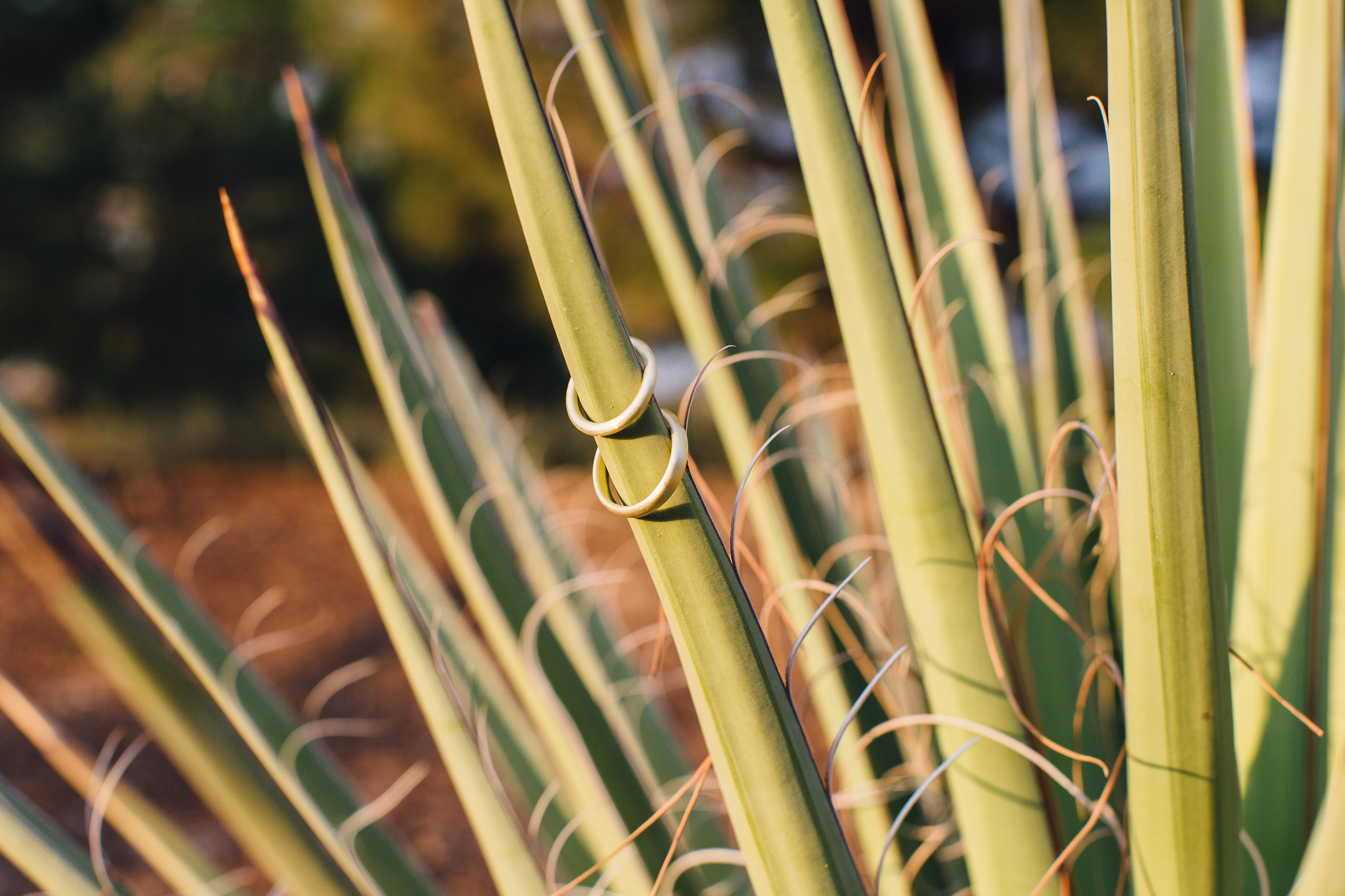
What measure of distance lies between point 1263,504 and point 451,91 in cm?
327

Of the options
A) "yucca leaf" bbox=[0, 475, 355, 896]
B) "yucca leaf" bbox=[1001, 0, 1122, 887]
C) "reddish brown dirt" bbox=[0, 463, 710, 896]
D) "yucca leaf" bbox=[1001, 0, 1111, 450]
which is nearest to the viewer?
"yucca leaf" bbox=[0, 475, 355, 896]

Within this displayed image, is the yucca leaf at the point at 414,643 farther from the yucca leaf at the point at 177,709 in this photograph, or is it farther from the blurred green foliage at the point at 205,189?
the blurred green foliage at the point at 205,189

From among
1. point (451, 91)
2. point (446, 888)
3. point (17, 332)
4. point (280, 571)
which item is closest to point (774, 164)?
point (451, 91)

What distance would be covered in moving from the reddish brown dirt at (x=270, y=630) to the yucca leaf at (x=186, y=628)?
80 centimetres

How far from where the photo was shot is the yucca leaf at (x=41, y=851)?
0.42 meters

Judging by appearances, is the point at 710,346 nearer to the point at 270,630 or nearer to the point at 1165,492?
the point at 1165,492

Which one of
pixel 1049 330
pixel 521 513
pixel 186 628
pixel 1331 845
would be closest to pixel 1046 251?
pixel 1049 330

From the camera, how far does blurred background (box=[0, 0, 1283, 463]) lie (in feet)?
10.8

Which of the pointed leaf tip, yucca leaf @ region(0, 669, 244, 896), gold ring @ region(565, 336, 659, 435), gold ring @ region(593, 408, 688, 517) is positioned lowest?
yucca leaf @ region(0, 669, 244, 896)

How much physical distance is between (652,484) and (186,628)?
333mm

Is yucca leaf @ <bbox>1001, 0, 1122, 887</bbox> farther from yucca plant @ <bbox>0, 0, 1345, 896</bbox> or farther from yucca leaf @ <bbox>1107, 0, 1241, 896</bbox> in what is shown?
yucca leaf @ <bbox>1107, 0, 1241, 896</bbox>

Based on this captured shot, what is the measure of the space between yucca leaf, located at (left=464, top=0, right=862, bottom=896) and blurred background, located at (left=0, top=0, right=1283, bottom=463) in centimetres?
287

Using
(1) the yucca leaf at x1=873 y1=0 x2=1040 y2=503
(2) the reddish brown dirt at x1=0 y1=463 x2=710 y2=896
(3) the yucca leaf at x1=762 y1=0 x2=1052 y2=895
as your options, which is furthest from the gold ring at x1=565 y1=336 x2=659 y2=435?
(2) the reddish brown dirt at x1=0 y1=463 x2=710 y2=896

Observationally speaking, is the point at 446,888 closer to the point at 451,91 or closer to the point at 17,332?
the point at 451,91
